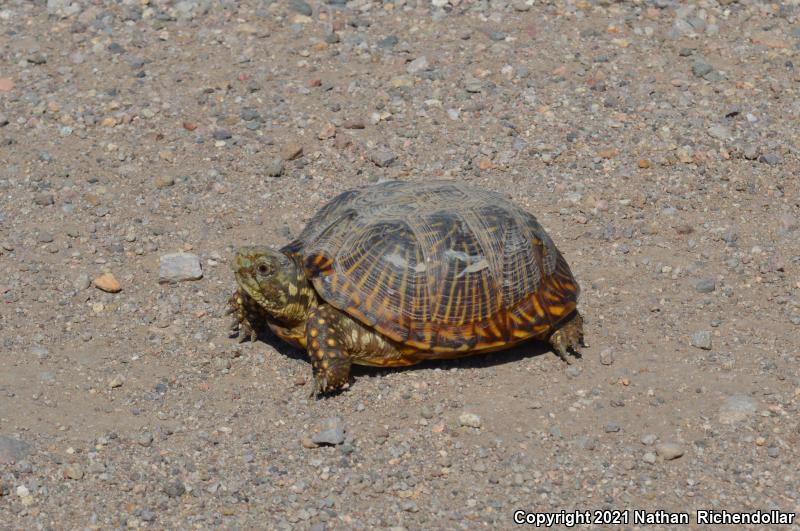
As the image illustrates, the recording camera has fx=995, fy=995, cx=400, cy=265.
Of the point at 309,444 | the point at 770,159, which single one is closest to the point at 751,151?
the point at 770,159

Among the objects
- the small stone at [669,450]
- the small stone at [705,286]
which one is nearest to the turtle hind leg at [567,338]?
the small stone at [669,450]

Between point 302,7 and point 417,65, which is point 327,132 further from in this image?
point 302,7

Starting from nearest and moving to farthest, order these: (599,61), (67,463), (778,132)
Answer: (67,463)
(778,132)
(599,61)

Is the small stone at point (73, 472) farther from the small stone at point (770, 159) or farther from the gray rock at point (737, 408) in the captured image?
the small stone at point (770, 159)

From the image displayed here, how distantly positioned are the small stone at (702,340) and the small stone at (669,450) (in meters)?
0.90

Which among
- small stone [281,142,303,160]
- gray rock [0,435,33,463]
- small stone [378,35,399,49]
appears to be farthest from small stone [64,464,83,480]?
small stone [378,35,399,49]

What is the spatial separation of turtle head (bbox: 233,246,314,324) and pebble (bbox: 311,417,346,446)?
2.24ft

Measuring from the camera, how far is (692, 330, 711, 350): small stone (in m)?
5.81

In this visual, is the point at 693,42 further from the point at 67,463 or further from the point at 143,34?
the point at 67,463

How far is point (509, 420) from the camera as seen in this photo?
5.32 meters

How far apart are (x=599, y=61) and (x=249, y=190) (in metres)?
3.28

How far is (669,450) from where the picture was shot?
5.05 meters

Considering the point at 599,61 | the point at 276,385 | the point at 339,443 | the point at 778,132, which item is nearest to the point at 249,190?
the point at 276,385

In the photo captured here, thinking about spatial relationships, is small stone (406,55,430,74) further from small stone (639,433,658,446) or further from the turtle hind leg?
small stone (639,433,658,446)
